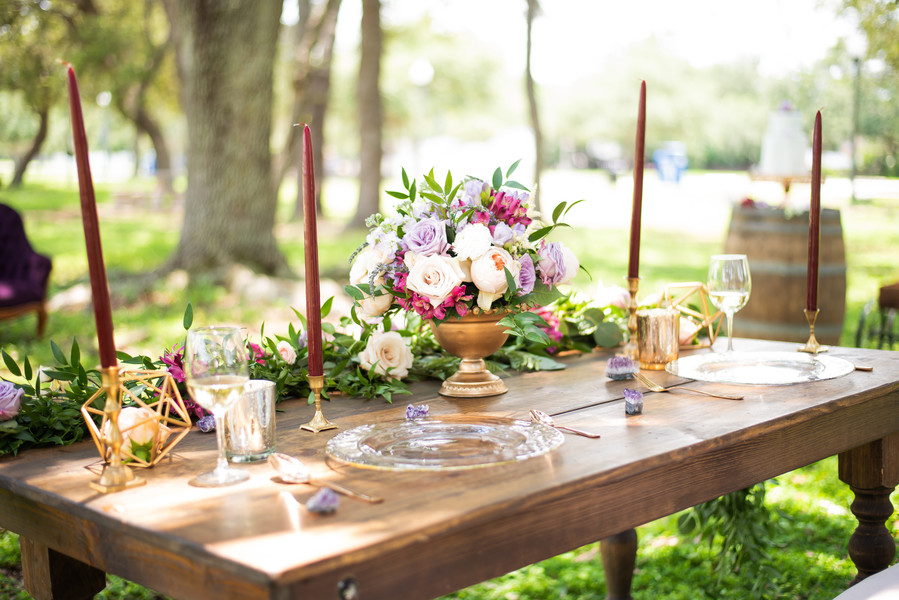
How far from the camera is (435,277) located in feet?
6.23

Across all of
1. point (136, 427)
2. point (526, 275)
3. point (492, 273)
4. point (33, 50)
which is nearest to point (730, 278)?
point (526, 275)

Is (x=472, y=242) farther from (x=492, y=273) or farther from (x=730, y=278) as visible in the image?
(x=730, y=278)

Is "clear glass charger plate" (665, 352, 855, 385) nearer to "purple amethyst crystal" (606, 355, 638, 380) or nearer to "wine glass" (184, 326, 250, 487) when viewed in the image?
"purple amethyst crystal" (606, 355, 638, 380)

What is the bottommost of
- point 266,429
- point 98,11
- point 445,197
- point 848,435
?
point 848,435

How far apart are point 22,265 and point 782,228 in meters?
5.43

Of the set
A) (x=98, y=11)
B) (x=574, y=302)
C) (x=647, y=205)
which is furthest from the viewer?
(x=647, y=205)

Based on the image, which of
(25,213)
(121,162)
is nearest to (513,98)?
(121,162)

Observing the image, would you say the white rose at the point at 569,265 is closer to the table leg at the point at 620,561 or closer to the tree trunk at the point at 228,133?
the table leg at the point at 620,561

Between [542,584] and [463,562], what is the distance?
2.09 metres

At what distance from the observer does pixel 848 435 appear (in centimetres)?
211

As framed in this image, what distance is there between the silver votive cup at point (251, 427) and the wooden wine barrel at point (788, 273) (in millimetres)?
4138

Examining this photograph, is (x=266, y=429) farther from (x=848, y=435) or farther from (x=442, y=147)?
(x=442, y=147)

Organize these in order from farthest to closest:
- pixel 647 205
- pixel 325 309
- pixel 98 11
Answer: pixel 647 205, pixel 98 11, pixel 325 309

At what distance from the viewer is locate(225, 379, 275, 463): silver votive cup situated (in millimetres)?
1625
